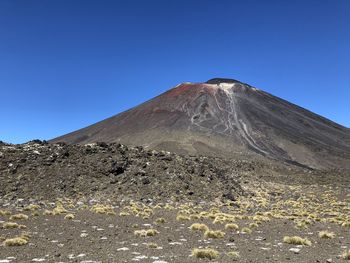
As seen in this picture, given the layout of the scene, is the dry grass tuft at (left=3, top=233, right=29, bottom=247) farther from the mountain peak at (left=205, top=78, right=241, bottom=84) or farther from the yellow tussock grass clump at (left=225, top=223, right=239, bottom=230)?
the mountain peak at (left=205, top=78, right=241, bottom=84)

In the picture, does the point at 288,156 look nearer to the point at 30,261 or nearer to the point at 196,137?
the point at 196,137

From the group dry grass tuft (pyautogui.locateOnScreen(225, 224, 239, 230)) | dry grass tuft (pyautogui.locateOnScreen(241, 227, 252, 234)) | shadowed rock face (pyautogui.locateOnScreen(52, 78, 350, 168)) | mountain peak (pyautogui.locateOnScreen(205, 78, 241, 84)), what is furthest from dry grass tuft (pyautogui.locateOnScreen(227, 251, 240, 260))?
mountain peak (pyautogui.locateOnScreen(205, 78, 241, 84))

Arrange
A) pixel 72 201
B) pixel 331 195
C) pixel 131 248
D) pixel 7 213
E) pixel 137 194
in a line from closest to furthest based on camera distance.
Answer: pixel 131 248, pixel 7 213, pixel 72 201, pixel 137 194, pixel 331 195

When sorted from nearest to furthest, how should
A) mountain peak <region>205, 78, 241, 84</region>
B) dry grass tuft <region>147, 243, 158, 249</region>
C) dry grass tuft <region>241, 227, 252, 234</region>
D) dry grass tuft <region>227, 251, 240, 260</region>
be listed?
dry grass tuft <region>227, 251, 240, 260</region> < dry grass tuft <region>147, 243, 158, 249</region> < dry grass tuft <region>241, 227, 252, 234</region> < mountain peak <region>205, 78, 241, 84</region>

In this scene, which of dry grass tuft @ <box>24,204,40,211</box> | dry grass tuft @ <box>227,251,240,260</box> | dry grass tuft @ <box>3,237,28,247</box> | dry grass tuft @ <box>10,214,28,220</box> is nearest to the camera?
dry grass tuft @ <box>227,251,240,260</box>

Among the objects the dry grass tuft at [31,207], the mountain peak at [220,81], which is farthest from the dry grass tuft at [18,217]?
the mountain peak at [220,81]

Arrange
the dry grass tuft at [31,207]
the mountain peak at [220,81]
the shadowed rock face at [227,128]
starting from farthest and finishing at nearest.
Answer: the mountain peak at [220,81]
the shadowed rock face at [227,128]
the dry grass tuft at [31,207]

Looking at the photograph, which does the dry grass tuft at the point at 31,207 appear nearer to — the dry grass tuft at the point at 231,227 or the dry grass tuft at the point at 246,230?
the dry grass tuft at the point at 231,227

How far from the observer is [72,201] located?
26.7 m

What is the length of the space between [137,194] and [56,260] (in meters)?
18.8

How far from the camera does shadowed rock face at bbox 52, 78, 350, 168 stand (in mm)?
90938

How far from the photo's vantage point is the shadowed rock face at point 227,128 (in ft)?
298

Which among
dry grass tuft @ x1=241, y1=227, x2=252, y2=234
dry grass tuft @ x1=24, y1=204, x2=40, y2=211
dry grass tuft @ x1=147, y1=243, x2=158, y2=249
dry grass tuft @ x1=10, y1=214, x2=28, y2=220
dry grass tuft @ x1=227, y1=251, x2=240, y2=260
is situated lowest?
dry grass tuft @ x1=241, y1=227, x2=252, y2=234

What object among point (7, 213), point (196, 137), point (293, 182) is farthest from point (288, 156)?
point (7, 213)
